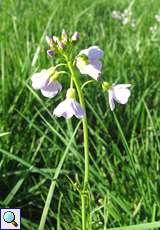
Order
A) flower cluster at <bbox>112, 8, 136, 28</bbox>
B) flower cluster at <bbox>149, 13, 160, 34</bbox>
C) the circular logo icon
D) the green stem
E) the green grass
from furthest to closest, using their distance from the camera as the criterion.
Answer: flower cluster at <bbox>112, 8, 136, 28</bbox> → flower cluster at <bbox>149, 13, 160, 34</bbox> → the green grass → the circular logo icon → the green stem

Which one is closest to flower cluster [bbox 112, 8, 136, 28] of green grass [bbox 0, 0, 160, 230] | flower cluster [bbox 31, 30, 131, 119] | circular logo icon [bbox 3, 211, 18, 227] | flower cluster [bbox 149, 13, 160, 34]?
flower cluster [bbox 149, 13, 160, 34]

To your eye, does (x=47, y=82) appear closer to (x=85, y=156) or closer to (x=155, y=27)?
(x=85, y=156)

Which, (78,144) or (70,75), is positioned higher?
(70,75)

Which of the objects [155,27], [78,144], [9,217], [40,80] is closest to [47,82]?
[40,80]

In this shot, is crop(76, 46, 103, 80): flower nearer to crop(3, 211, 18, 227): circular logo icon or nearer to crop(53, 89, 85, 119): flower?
crop(53, 89, 85, 119): flower

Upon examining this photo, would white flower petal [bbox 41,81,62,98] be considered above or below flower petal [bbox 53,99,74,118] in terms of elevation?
above

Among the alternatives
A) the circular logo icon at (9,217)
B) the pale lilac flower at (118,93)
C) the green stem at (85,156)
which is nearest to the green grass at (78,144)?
the green stem at (85,156)

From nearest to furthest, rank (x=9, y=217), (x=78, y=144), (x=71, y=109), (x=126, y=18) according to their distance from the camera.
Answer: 1. (x=71, y=109)
2. (x=9, y=217)
3. (x=78, y=144)
4. (x=126, y=18)

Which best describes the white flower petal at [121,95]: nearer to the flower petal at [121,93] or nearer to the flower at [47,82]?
the flower petal at [121,93]

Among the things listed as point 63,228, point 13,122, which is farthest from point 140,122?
point 63,228

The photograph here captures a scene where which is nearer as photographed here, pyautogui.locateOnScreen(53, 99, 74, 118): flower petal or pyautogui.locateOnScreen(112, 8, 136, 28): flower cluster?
pyautogui.locateOnScreen(53, 99, 74, 118): flower petal
